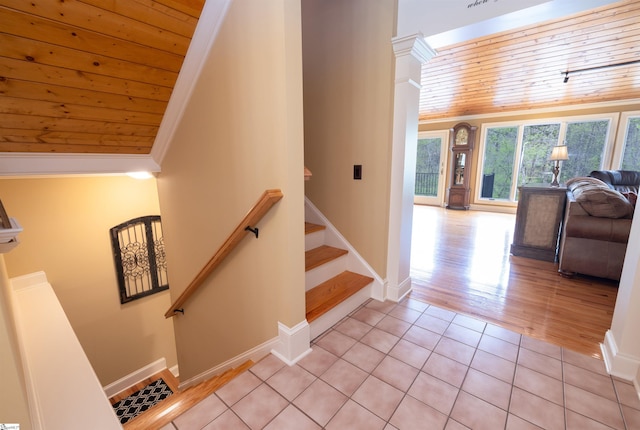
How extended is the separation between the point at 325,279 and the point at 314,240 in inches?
16.8

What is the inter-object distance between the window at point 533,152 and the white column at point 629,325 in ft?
19.0

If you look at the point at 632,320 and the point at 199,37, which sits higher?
the point at 199,37

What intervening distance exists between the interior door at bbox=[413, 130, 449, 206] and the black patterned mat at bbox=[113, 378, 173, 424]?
279 inches

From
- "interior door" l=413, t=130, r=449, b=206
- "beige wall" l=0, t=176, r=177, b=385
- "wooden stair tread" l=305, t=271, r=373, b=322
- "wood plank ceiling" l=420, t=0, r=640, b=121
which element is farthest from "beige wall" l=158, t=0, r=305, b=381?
"interior door" l=413, t=130, r=449, b=206

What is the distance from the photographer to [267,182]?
1599 millimetres

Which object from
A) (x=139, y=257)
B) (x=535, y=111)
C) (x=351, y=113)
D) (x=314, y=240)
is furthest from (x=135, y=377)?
(x=535, y=111)

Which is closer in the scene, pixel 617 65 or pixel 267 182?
pixel 267 182

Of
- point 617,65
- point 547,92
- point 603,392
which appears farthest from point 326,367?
point 547,92

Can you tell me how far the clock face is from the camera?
6707mm

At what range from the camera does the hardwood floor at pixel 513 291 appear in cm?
198

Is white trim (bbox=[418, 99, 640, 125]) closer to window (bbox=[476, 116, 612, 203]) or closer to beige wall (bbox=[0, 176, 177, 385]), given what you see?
window (bbox=[476, 116, 612, 203])

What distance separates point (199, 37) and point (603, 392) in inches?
121

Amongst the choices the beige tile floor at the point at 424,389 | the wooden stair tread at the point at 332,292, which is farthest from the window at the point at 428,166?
the beige tile floor at the point at 424,389

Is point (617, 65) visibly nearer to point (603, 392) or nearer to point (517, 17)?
point (517, 17)
